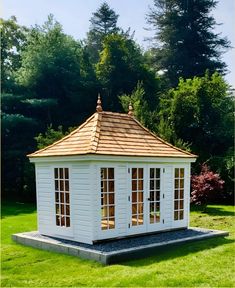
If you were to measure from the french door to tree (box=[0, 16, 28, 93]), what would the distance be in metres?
23.0

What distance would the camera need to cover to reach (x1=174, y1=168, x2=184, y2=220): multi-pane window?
417 inches

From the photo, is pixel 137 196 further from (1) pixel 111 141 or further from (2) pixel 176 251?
(2) pixel 176 251

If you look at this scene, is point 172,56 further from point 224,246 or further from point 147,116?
point 224,246

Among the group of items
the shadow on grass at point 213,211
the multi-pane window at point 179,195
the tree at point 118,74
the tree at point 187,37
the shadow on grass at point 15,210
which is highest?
the tree at point 187,37

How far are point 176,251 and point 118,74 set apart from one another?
66.3 feet

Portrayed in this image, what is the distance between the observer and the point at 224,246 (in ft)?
29.1

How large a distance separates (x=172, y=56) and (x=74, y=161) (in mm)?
23277

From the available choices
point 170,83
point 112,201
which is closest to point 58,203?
point 112,201

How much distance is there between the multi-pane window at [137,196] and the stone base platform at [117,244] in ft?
1.56

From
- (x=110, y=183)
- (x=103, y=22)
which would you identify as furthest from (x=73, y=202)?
(x=103, y=22)

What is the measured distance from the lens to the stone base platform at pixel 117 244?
25.3ft

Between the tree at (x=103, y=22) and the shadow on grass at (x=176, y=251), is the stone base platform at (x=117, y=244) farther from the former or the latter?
the tree at (x=103, y=22)

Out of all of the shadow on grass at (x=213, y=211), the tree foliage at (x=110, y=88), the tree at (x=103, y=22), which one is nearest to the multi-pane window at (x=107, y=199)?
the shadow on grass at (x=213, y=211)

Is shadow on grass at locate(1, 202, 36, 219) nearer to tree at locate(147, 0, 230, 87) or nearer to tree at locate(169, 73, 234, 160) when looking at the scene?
tree at locate(169, 73, 234, 160)
